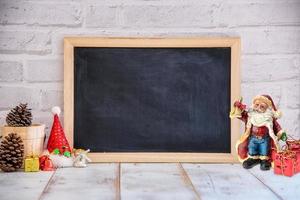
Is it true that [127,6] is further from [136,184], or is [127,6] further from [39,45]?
[136,184]

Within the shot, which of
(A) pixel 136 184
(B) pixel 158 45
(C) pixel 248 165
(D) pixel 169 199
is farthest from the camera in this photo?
(B) pixel 158 45

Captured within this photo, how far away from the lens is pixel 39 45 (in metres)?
1.43

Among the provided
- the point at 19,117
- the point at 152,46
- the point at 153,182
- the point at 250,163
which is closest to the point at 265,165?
the point at 250,163

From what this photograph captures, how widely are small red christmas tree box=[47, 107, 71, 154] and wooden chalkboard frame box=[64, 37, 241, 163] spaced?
0.17ft

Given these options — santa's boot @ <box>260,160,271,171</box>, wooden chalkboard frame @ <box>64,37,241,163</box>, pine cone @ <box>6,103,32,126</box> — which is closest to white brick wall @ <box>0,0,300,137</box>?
wooden chalkboard frame @ <box>64,37,241,163</box>

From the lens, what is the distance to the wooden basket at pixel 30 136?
4.22ft

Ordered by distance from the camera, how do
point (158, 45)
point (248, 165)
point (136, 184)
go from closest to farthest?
point (136, 184)
point (248, 165)
point (158, 45)

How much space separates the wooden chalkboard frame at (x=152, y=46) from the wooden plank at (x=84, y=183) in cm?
10

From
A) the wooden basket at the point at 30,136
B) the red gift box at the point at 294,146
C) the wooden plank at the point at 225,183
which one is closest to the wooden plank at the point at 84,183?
the wooden basket at the point at 30,136

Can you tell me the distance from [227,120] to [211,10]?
35 centimetres

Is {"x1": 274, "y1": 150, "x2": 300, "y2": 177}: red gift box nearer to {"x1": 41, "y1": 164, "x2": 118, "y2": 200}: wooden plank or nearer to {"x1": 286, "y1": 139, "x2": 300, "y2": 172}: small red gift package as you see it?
{"x1": 286, "y1": 139, "x2": 300, "y2": 172}: small red gift package

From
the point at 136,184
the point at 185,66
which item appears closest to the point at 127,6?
the point at 185,66

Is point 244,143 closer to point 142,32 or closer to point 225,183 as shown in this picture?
point 225,183

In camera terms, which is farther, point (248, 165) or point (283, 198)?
point (248, 165)
